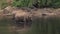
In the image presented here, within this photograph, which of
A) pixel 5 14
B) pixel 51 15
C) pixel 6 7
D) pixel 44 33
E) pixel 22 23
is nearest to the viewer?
pixel 44 33

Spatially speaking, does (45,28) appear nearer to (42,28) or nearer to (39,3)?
(42,28)

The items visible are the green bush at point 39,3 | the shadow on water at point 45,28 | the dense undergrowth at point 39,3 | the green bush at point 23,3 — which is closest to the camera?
the shadow on water at point 45,28

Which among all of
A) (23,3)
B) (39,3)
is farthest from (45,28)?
(23,3)

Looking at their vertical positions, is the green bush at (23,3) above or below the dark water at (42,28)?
above

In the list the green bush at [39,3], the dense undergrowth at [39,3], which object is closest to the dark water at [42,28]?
the dense undergrowth at [39,3]

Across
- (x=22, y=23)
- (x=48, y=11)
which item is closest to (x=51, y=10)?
(x=48, y=11)

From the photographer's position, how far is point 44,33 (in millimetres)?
22953

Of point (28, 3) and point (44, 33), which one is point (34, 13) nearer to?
point (28, 3)

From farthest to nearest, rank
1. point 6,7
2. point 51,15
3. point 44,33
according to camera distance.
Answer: point 6,7, point 51,15, point 44,33

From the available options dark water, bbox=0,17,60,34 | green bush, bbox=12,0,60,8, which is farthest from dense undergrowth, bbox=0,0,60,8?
dark water, bbox=0,17,60,34

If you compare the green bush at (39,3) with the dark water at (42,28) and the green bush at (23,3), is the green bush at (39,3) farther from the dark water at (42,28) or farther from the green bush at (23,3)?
the dark water at (42,28)

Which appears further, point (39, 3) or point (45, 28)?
point (39, 3)

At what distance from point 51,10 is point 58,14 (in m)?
2.01

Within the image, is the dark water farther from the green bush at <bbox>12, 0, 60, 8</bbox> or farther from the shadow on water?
the green bush at <bbox>12, 0, 60, 8</bbox>
